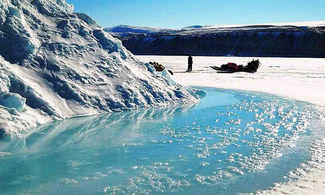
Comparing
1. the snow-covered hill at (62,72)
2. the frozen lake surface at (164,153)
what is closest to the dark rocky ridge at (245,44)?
the snow-covered hill at (62,72)

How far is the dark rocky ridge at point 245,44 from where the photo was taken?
63438 mm

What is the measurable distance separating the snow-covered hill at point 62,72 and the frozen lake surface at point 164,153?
69 cm

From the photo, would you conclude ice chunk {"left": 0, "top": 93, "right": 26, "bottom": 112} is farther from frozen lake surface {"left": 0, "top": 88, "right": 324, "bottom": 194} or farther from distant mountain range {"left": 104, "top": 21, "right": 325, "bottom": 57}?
distant mountain range {"left": 104, "top": 21, "right": 325, "bottom": 57}

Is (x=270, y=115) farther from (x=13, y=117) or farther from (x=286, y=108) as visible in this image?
(x=13, y=117)

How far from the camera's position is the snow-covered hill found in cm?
827

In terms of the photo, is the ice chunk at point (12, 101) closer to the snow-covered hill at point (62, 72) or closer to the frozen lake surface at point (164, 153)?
the snow-covered hill at point (62, 72)

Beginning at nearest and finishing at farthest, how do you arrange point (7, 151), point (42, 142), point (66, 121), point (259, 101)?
point (7, 151) < point (42, 142) < point (66, 121) < point (259, 101)

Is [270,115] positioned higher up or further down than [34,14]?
further down

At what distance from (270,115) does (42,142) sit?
5760 millimetres

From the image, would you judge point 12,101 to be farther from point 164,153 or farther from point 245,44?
point 245,44

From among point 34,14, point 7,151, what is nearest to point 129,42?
point 34,14

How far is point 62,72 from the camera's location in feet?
32.1

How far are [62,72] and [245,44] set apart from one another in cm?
6529

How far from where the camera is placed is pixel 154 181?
15.3ft
